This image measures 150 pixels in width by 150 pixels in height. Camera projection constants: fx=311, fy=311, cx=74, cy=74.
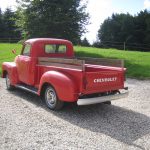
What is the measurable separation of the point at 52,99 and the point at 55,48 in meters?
2.11

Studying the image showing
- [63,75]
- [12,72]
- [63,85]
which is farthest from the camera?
[12,72]

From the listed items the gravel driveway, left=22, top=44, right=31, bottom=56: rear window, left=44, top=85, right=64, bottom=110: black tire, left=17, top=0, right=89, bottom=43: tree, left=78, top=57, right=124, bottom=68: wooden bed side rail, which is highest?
left=17, top=0, right=89, bottom=43: tree

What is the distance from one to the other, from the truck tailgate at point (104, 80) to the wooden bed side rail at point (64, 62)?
0.28 meters

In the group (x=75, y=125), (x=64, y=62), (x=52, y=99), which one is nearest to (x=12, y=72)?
(x=52, y=99)

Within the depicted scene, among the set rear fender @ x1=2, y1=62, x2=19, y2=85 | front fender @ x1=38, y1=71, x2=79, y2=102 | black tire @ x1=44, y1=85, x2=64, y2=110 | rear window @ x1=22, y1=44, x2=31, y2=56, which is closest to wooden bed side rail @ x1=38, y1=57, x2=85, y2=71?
front fender @ x1=38, y1=71, x2=79, y2=102

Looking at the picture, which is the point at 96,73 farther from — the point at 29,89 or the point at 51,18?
the point at 51,18

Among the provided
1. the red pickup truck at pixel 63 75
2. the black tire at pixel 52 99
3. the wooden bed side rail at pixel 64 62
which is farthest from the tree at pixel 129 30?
the black tire at pixel 52 99

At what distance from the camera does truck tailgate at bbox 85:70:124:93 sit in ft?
23.4

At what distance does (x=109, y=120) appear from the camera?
7.06m

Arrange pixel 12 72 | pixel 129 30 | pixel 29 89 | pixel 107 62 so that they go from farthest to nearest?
pixel 129 30, pixel 12 72, pixel 29 89, pixel 107 62

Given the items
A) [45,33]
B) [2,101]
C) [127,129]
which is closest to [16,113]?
[2,101]

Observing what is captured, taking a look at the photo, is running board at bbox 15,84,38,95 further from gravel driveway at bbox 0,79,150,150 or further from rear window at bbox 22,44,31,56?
rear window at bbox 22,44,31,56

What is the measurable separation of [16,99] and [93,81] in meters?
2.95

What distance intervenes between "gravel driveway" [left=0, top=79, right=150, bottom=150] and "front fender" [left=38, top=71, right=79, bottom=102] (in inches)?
19.8
